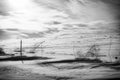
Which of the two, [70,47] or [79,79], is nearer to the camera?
[79,79]

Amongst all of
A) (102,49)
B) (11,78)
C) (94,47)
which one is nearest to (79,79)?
(11,78)

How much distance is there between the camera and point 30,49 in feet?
28.0

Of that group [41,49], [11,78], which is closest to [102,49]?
[41,49]

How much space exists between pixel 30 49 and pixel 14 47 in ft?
5.67

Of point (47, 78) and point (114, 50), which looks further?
point (114, 50)

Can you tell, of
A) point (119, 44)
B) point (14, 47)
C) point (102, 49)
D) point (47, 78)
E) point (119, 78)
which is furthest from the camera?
point (14, 47)

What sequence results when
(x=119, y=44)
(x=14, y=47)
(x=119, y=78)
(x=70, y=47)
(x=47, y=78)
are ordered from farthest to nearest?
(x=14, y=47) < (x=70, y=47) < (x=119, y=44) < (x=47, y=78) < (x=119, y=78)

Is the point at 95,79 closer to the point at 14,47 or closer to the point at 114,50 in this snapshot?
the point at 114,50

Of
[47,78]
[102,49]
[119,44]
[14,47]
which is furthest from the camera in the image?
[14,47]

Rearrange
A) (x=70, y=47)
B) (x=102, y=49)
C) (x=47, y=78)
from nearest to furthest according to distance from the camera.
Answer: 1. (x=47, y=78)
2. (x=102, y=49)
3. (x=70, y=47)

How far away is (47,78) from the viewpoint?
261cm

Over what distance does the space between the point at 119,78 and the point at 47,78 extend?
116 centimetres

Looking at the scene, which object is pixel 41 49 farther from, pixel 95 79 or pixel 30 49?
pixel 95 79

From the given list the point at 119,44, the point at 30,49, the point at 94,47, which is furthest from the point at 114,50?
the point at 30,49
